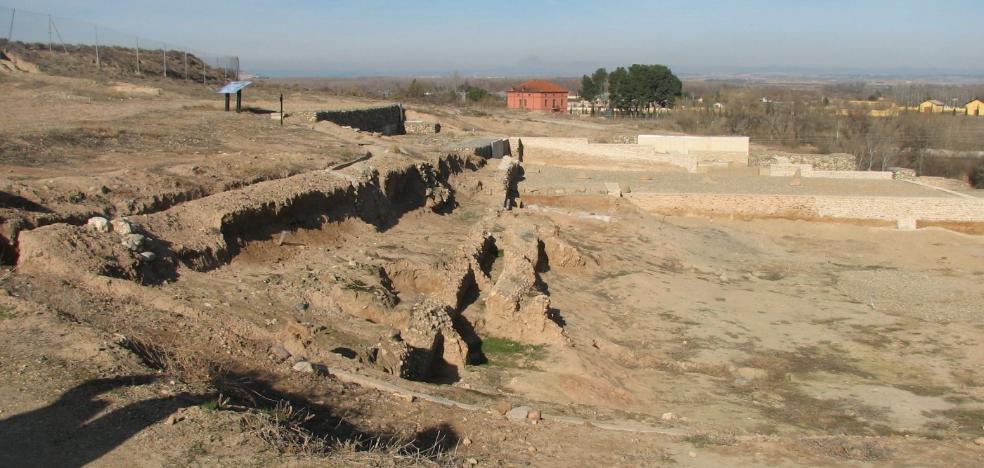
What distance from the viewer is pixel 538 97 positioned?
55625 millimetres

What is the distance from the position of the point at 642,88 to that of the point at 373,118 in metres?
29.7

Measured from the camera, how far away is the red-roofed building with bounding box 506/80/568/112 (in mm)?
55656

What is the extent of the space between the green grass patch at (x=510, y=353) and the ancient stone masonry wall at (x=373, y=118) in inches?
500

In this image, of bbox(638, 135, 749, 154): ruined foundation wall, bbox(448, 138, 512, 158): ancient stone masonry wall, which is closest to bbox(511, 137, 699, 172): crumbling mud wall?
bbox(448, 138, 512, 158): ancient stone masonry wall

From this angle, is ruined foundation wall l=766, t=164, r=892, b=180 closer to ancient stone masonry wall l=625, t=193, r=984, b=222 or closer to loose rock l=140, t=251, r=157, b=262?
ancient stone masonry wall l=625, t=193, r=984, b=222

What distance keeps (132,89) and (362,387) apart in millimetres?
18906

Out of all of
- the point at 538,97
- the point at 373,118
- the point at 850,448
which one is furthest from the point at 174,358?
the point at 538,97

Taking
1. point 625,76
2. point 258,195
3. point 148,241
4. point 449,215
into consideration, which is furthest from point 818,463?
point 625,76

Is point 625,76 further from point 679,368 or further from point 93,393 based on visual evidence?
point 93,393

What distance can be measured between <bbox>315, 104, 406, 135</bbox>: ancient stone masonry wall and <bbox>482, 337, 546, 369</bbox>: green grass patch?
41.7 ft

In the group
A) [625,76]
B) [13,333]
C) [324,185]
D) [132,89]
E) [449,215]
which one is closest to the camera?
[13,333]

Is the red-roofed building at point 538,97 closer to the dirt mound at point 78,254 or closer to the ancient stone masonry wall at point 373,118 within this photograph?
the ancient stone masonry wall at point 373,118

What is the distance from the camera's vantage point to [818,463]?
5660mm

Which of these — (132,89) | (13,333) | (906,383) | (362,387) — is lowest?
(906,383)
